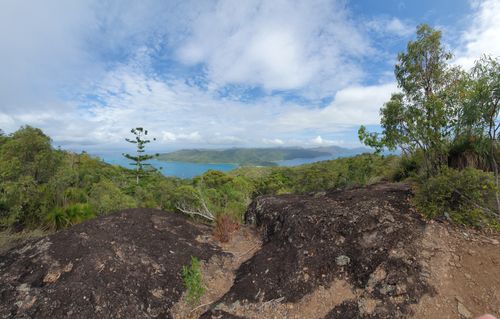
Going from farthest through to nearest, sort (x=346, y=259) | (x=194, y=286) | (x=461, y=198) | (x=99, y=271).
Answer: (x=461, y=198) < (x=346, y=259) < (x=99, y=271) < (x=194, y=286)

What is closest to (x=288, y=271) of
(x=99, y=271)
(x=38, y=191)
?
(x=99, y=271)

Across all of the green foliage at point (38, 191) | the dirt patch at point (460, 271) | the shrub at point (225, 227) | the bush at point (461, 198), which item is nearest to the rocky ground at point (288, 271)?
the dirt patch at point (460, 271)

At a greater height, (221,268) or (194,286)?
(194,286)

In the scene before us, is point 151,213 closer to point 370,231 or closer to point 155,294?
point 155,294

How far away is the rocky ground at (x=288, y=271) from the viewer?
3404mm

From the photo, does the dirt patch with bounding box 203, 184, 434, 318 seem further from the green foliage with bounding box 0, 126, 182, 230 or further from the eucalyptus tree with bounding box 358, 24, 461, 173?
the green foliage with bounding box 0, 126, 182, 230

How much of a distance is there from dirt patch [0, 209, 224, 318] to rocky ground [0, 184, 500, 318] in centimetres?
2

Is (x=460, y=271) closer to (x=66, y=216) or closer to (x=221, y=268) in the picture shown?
(x=221, y=268)

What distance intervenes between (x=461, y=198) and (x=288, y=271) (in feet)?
12.3

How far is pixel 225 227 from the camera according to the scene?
6324 mm

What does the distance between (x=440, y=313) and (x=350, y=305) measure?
42.3 inches

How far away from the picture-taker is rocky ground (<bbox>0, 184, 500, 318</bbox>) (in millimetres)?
3404

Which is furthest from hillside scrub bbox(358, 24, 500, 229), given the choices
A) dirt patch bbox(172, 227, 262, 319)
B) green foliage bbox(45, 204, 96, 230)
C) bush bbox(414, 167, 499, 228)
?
green foliage bbox(45, 204, 96, 230)

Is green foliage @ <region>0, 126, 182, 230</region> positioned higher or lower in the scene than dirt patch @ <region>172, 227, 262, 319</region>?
higher
